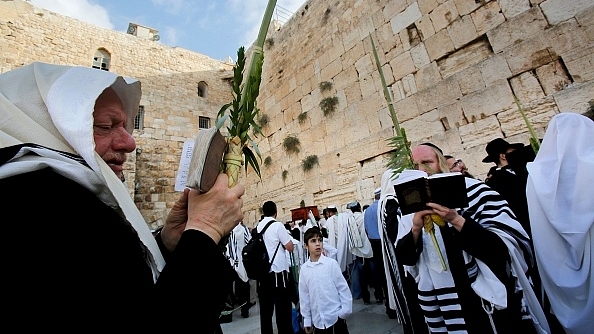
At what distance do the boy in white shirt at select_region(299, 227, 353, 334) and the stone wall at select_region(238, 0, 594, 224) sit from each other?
3.74 metres

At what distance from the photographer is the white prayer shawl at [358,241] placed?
5074 mm

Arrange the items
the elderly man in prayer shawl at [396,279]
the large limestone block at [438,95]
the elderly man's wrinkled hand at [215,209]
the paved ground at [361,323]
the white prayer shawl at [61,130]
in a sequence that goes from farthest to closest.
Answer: the large limestone block at [438,95] < the paved ground at [361,323] < the elderly man in prayer shawl at [396,279] < the elderly man's wrinkled hand at [215,209] < the white prayer shawl at [61,130]

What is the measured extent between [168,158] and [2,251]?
12.3 m

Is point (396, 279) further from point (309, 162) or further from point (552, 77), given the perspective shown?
point (309, 162)

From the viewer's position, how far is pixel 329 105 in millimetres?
8094

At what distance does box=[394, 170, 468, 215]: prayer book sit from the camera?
1.54 metres

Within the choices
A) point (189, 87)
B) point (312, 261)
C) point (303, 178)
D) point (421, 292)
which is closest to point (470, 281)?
point (421, 292)

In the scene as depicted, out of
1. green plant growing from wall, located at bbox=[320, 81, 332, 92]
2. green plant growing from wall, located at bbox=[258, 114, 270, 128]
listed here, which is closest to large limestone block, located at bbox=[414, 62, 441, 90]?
green plant growing from wall, located at bbox=[320, 81, 332, 92]

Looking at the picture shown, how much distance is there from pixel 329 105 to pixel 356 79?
42.0 inches

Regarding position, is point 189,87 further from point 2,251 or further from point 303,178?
point 2,251

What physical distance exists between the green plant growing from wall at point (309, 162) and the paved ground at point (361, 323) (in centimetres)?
415

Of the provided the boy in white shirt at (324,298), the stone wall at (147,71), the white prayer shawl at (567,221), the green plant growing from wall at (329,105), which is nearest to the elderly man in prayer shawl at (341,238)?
the boy in white shirt at (324,298)

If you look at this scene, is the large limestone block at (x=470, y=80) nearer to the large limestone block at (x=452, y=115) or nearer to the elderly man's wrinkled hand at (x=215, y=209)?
the large limestone block at (x=452, y=115)

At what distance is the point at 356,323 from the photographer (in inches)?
155
